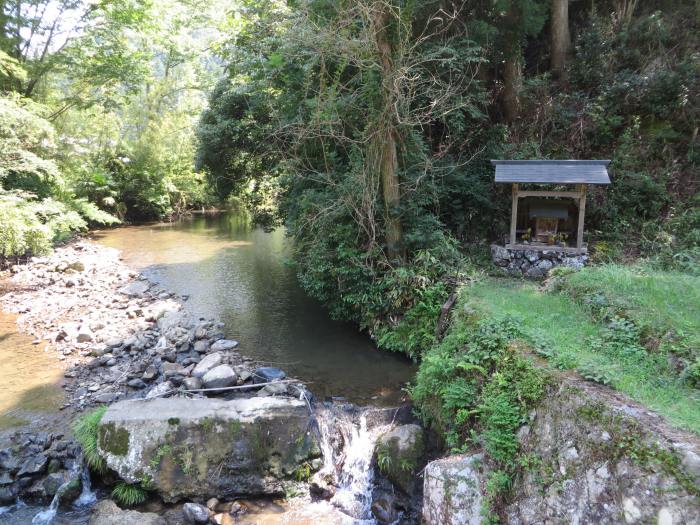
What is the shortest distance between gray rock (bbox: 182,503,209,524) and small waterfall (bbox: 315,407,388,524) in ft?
4.88

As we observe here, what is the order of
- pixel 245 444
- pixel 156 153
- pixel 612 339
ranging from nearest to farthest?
pixel 612 339, pixel 245 444, pixel 156 153

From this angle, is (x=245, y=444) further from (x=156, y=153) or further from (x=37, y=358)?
(x=156, y=153)

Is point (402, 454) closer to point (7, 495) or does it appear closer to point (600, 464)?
point (600, 464)

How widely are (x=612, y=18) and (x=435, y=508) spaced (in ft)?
50.0

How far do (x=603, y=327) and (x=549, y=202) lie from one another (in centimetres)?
500

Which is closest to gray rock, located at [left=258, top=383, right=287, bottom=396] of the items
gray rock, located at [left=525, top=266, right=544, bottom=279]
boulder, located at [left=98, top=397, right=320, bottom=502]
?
boulder, located at [left=98, top=397, right=320, bottom=502]

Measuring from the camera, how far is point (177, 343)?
9141 millimetres

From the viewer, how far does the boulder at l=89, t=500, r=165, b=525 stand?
503 centimetres

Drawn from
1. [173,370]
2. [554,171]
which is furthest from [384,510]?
[554,171]

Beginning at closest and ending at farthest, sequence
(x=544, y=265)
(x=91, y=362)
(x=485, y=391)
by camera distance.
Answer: (x=485, y=391), (x=91, y=362), (x=544, y=265)

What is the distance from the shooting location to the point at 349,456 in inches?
242

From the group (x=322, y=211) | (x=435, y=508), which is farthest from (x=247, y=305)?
(x=435, y=508)

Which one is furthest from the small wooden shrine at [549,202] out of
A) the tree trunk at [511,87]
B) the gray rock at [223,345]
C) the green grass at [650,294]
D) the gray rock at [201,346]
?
the gray rock at [201,346]

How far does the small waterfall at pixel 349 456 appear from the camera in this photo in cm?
558
